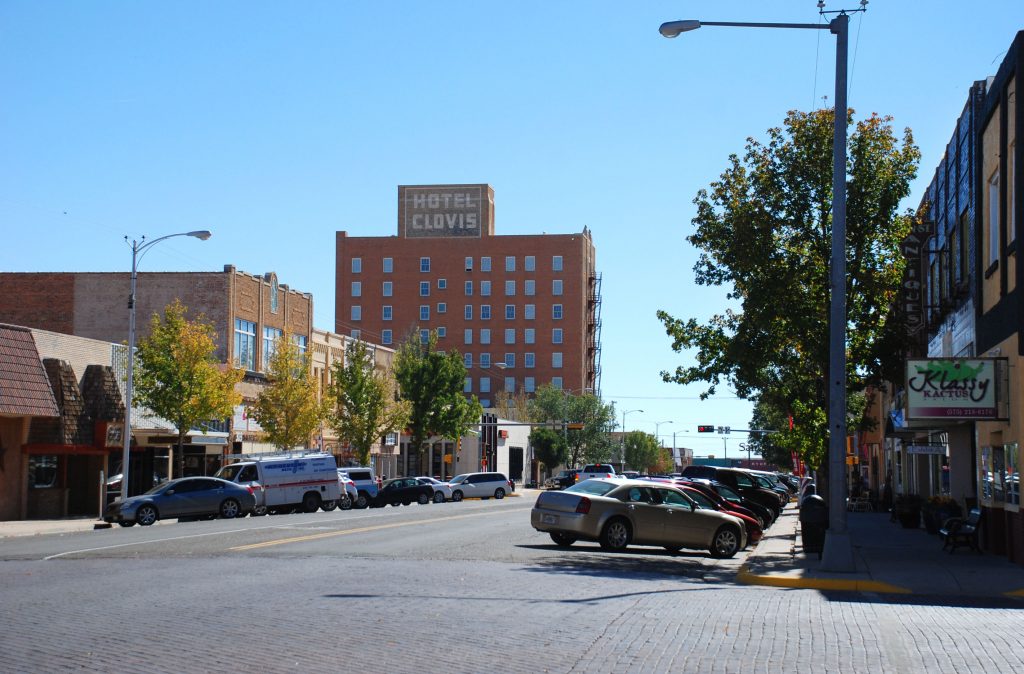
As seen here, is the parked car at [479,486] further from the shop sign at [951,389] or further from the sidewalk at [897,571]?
the shop sign at [951,389]

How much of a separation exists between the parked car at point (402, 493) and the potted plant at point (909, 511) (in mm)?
24018

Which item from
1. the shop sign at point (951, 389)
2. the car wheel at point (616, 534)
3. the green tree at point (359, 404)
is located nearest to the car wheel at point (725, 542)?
the car wheel at point (616, 534)

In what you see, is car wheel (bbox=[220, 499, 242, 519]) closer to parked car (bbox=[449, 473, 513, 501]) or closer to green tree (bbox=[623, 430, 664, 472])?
parked car (bbox=[449, 473, 513, 501])

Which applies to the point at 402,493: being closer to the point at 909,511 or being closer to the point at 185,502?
the point at 185,502

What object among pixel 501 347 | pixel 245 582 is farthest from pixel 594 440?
pixel 245 582

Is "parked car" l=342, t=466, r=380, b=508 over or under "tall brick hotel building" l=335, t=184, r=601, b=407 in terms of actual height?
under

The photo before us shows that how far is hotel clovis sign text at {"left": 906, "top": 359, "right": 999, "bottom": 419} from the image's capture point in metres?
21.7

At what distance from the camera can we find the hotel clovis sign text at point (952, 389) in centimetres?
2166

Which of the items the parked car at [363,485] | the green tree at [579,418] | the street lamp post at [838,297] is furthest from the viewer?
the green tree at [579,418]

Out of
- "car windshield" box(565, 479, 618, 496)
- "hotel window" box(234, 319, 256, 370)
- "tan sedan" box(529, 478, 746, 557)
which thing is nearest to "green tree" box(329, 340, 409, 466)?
"hotel window" box(234, 319, 256, 370)

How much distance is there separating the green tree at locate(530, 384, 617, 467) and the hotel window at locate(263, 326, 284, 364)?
48.2 meters

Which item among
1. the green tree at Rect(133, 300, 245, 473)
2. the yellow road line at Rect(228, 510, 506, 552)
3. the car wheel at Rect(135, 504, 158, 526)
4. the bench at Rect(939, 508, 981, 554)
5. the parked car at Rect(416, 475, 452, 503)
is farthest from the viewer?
the parked car at Rect(416, 475, 452, 503)

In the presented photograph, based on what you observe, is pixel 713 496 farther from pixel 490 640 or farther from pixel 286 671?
pixel 286 671

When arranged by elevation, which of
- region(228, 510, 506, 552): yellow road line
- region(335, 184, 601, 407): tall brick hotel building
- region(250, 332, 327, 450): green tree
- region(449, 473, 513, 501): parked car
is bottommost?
region(449, 473, 513, 501): parked car
